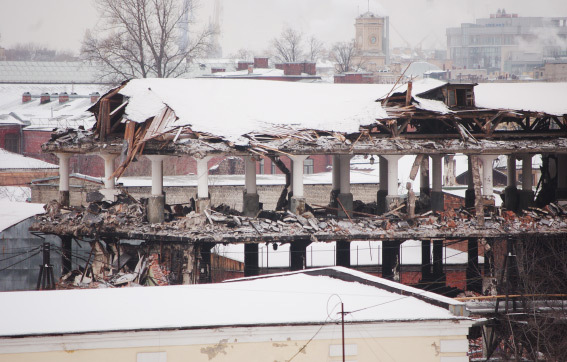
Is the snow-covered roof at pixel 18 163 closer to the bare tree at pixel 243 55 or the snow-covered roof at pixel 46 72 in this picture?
the snow-covered roof at pixel 46 72

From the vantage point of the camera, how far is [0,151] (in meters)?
53.2

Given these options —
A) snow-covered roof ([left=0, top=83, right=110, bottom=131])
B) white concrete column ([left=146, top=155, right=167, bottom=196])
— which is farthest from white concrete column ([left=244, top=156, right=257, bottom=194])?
snow-covered roof ([left=0, top=83, right=110, bottom=131])

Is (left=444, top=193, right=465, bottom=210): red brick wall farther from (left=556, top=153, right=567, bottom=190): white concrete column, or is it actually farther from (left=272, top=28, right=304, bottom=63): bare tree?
(left=272, top=28, right=304, bottom=63): bare tree

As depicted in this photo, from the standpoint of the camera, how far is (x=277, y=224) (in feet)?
81.5

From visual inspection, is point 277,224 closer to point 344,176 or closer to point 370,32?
point 344,176

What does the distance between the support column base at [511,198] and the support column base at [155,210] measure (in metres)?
13.9

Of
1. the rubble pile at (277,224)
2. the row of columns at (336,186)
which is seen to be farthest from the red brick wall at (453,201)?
the rubble pile at (277,224)

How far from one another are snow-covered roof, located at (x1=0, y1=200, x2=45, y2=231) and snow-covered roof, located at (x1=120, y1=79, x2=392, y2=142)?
10.0m

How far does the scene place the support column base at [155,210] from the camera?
83.0 ft

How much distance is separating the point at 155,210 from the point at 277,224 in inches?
161

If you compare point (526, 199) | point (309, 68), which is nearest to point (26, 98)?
point (309, 68)

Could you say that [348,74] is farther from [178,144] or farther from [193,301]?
[193,301]

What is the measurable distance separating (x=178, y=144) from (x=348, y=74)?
4472 centimetres

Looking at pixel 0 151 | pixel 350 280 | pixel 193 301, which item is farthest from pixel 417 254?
pixel 0 151
